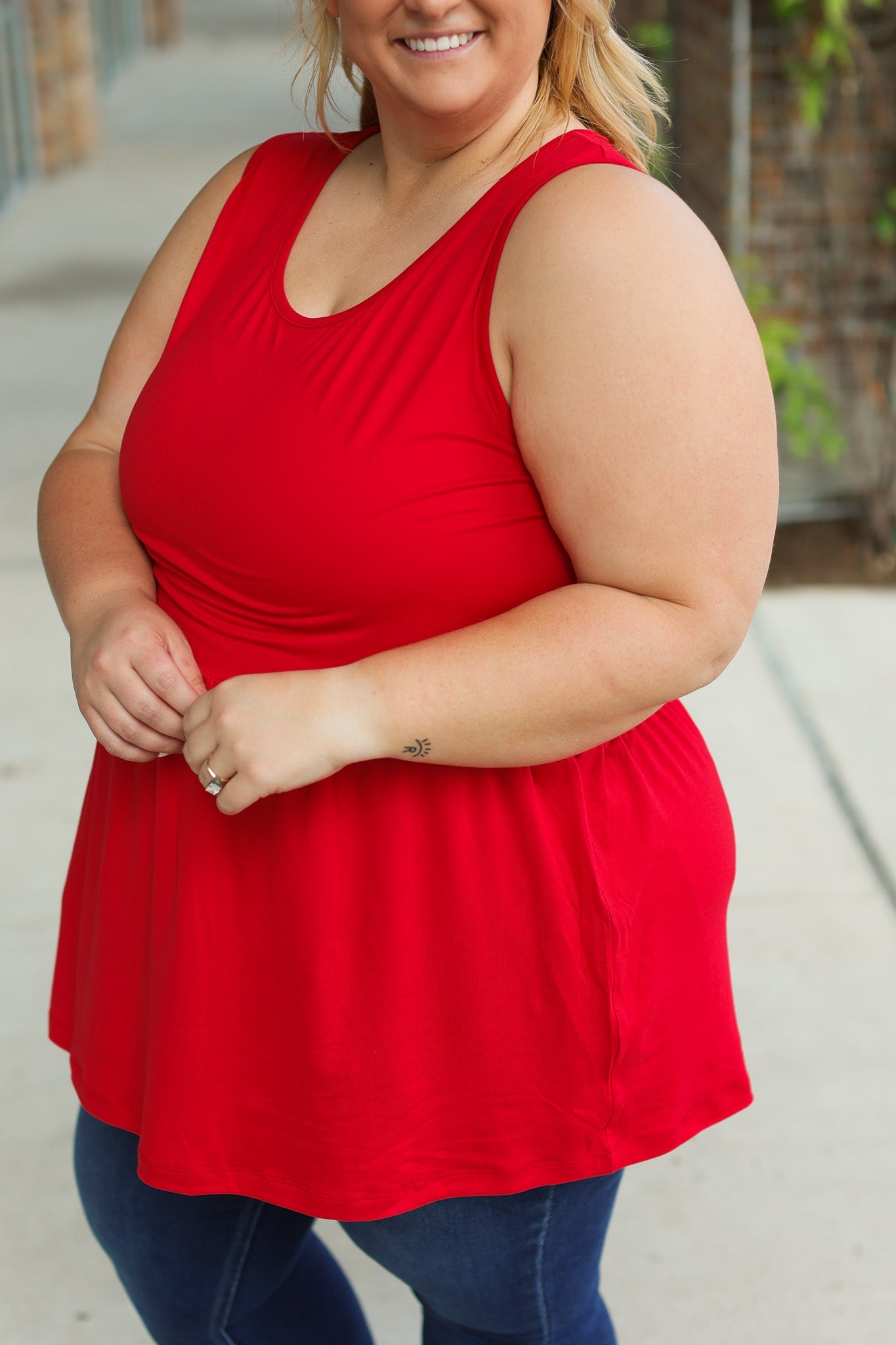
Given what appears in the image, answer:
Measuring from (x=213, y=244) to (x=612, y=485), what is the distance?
582mm

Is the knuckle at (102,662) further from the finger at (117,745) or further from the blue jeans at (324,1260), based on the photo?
the blue jeans at (324,1260)

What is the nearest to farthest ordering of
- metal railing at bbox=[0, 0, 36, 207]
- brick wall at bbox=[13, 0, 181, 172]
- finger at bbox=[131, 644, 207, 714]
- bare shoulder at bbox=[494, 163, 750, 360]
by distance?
1. bare shoulder at bbox=[494, 163, 750, 360]
2. finger at bbox=[131, 644, 207, 714]
3. metal railing at bbox=[0, 0, 36, 207]
4. brick wall at bbox=[13, 0, 181, 172]

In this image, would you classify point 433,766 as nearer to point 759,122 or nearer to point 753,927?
point 753,927

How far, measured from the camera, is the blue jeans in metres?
1.34

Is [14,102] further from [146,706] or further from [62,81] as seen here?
[146,706]

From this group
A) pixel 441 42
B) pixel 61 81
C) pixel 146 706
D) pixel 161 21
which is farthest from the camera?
pixel 161 21

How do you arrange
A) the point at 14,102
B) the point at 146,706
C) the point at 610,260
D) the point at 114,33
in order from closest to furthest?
the point at 610,260, the point at 146,706, the point at 14,102, the point at 114,33

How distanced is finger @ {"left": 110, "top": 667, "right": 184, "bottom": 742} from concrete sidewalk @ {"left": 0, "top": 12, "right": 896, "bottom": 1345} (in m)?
0.69

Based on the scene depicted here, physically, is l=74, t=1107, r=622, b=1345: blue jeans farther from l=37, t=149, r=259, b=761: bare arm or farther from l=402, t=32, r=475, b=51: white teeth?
l=402, t=32, r=475, b=51: white teeth

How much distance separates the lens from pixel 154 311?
149cm

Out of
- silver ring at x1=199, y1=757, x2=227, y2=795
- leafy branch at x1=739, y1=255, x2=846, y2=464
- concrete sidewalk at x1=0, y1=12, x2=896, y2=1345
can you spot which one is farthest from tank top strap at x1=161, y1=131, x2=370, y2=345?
leafy branch at x1=739, y1=255, x2=846, y2=464

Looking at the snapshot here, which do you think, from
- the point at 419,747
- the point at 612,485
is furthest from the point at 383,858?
the point at 612,485

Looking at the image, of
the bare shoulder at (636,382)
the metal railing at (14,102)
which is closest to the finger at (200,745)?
the bare shoulder at (636,382)

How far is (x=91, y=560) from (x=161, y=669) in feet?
0.63
